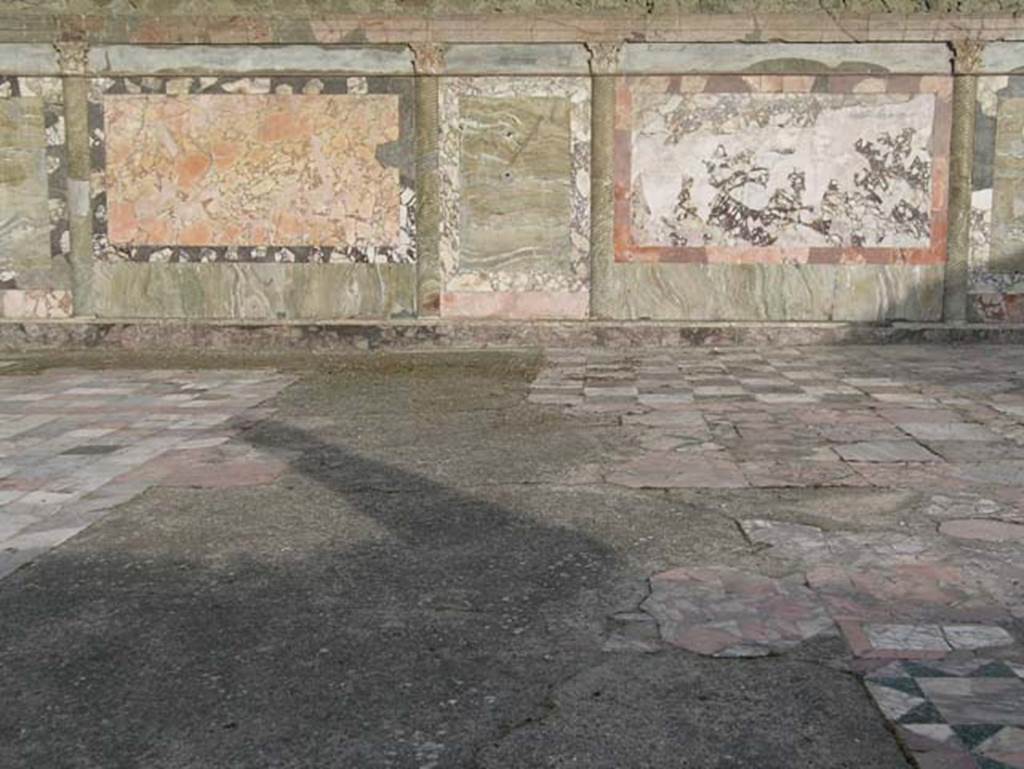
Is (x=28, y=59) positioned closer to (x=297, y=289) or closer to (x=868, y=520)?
(x=297, y=289)

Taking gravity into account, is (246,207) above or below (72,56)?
below

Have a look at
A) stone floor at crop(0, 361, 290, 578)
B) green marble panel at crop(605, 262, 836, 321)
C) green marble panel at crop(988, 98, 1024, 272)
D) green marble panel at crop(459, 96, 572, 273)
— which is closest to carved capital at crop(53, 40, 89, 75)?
stone floor at crop(0, 361, 290, 578)

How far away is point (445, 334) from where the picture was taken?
1059cm

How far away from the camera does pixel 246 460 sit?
5.49 meters

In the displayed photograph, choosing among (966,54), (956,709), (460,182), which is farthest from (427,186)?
(956,709)

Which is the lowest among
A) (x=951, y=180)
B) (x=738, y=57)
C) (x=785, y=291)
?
(x=785, y=291)

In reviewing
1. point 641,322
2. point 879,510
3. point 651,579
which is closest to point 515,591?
A: point 651,579

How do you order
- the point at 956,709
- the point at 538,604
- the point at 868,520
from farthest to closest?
the point at 868,520 → the point at 538,604 → the point at 956,709

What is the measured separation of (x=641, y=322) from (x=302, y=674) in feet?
26.8

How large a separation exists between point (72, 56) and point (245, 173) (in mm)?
2057

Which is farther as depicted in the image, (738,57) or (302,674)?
(738,57)

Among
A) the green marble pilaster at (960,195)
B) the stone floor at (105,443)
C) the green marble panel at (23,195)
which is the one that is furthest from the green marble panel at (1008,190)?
the green marble panel at (23,195)

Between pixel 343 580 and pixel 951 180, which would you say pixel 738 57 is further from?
pixel 343 580

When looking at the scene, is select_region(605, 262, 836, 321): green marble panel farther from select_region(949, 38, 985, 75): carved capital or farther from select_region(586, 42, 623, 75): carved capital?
select_region(949, 38, 985, 75): carved capital
